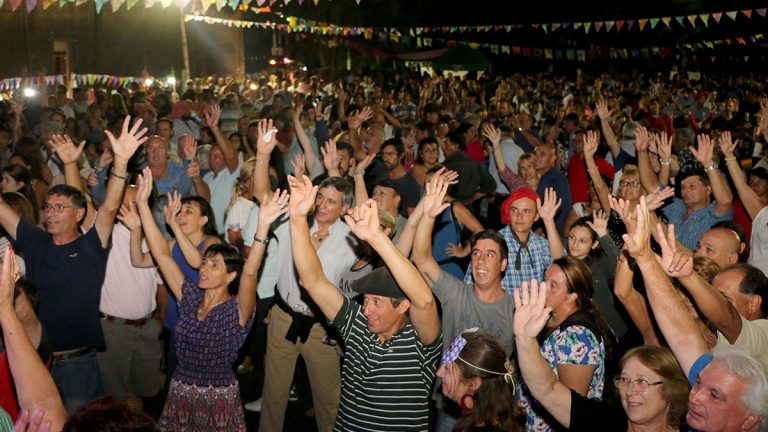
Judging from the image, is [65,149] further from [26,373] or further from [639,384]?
[639,384]

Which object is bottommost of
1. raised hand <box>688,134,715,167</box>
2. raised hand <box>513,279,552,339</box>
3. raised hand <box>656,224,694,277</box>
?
raised hand <box>513,279,552,339</box>

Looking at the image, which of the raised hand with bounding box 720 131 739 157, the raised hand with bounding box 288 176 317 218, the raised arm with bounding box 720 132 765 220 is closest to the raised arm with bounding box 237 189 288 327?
the raised hand with bounding box 288 176 317 218

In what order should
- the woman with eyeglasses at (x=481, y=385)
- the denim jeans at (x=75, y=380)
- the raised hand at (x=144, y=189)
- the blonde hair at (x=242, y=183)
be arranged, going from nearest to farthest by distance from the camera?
the woman with eyeglasses at (x=481, y=385), the denim jeans at (x=75, y=380), the raised hand at (x=144, y=189), the blonde hair at (x=242, y=183)

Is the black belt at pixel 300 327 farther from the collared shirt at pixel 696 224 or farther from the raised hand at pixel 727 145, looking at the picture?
the raised hand at pixel 727 145

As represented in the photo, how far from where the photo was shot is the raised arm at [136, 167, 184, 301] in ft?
16.7

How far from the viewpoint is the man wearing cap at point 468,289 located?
459 centimetres

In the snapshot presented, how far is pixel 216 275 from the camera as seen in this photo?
4746mm

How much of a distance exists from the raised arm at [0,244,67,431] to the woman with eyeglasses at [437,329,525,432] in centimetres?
157

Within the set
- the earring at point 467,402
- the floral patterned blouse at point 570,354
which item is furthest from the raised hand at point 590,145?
the earring at point 467,402

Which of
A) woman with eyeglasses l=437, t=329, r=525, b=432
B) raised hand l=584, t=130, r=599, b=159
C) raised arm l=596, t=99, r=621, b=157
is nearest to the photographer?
woman with eyeglasses l=437, t=329, r=525, b=432

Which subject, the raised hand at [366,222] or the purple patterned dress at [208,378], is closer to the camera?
the raised hand at [366,222]

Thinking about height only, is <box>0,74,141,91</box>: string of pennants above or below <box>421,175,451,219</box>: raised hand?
above

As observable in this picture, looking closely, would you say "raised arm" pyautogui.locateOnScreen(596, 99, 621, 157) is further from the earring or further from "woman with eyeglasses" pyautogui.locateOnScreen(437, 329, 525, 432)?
the earring

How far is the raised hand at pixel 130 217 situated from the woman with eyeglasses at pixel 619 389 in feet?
9.93
